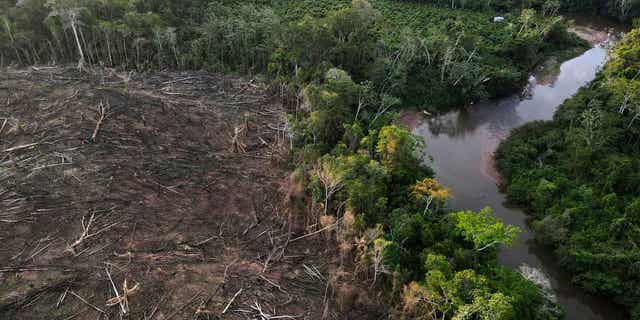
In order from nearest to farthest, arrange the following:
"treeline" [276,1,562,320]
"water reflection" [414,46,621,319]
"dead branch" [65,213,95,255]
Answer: "treeline" [276,1,562,320]
"dead branch" [65,213,95,255]
"water reflection" [414,46,621,319]

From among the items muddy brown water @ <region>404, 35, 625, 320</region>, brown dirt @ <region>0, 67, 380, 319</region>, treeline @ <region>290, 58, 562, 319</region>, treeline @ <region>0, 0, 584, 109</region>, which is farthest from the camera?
treeline @ <region>0, 0, 584, 109</region>

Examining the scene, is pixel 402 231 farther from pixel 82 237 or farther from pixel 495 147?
pixel 495 147

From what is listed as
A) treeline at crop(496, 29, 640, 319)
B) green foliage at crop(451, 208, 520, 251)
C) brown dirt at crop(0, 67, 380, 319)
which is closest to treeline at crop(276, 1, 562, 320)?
green foliage at crop(451, 208, 520, 251)

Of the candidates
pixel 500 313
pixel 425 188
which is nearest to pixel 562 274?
pixel 425 188

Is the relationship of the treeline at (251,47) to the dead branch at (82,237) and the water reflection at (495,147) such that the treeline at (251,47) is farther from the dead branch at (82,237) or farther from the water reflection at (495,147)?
the dead branch at (82,237)

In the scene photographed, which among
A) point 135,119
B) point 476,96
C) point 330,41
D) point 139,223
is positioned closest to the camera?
point 139,223

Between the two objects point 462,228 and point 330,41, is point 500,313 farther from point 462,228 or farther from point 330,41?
point 330,41

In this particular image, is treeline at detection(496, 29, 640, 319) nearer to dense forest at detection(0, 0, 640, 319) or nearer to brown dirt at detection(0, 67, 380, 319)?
dense forest at detection(0, 0, 640, 319)

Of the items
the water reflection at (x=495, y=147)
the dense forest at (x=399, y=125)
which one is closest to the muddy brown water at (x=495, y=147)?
the water reflection at (x=495, y=147)
